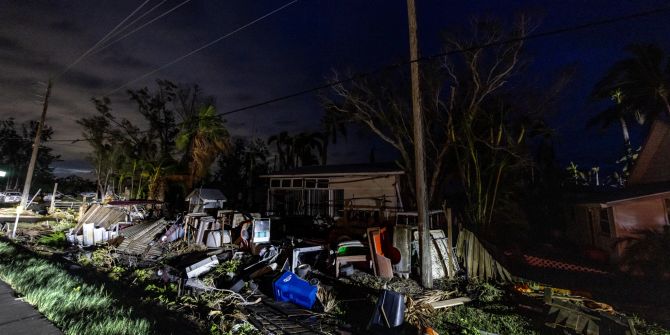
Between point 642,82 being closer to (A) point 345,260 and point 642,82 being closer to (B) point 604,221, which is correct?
(B) point 604,221

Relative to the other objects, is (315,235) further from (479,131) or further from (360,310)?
(479,131)

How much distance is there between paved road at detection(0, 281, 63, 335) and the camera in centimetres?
454

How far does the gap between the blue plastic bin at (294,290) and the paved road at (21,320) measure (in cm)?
407

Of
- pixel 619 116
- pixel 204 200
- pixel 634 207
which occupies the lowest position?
pixel 634 207

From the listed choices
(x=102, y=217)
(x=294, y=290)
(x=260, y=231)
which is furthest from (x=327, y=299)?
(x=102, y=217)

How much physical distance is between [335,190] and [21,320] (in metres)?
16.3

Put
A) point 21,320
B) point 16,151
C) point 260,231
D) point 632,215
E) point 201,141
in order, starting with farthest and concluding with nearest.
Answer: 1. point 16,151
2. point 201,141
3. point 632,215
4. point 260,231
5. point 21,320

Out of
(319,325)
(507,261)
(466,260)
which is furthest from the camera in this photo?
(507,261)

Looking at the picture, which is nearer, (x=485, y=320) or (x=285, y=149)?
(x=485, y=320)

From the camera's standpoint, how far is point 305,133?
35.8 meters

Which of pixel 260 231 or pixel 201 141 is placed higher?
pixel 201 141

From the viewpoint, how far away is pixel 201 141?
2616 cm

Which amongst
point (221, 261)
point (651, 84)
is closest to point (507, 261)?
point (221, 261)

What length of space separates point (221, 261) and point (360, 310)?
20.7ft
